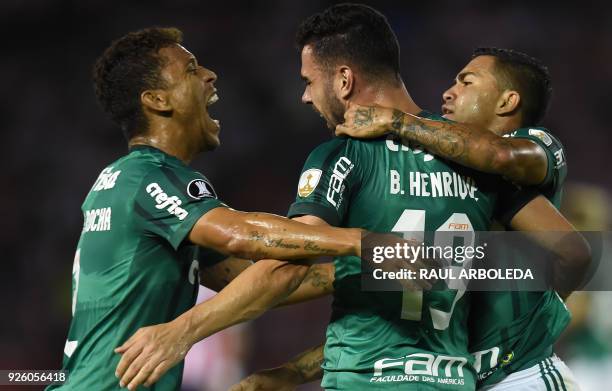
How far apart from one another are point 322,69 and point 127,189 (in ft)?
3.49

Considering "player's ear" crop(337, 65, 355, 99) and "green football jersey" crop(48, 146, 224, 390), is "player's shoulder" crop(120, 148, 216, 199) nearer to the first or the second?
"green football jersey" crop(48, 146, 224, 390)

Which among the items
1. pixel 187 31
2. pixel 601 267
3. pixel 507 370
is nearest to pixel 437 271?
pixel 507 370

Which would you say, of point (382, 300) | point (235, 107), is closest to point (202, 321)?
point (382, 300)

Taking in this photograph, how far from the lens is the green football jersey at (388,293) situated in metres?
3.59

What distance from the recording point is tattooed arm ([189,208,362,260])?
352 cm

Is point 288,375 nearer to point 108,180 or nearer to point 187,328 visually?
point 187,328

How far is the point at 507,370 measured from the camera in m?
4.23

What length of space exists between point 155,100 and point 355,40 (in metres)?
1.12

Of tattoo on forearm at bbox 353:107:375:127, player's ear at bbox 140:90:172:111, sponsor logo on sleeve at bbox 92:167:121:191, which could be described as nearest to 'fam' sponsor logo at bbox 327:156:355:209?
tattoo on forearm at bbox 353:107:375:127

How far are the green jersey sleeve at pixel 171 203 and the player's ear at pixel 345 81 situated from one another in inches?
30.2

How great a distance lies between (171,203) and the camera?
385 cm

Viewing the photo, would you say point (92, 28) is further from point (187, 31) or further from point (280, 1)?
point (280, 1)

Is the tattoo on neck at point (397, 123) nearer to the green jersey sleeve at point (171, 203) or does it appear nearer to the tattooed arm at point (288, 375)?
the green jersey sleeve at point (171, 203)

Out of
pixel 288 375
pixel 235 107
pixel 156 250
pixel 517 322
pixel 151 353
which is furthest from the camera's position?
pixel 235 107
